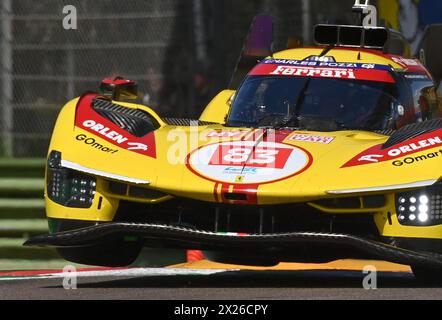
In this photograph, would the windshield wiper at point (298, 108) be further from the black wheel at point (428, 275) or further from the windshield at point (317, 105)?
the black wheel at point (428, 275)

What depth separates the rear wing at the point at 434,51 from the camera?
11.6 metres

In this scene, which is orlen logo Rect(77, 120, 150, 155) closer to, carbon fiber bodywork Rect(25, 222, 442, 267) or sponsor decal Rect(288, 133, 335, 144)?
carbon fiber bodywork Rect(25, 222, 442, 267)

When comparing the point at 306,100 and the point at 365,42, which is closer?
the point at 306,100

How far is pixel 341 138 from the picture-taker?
952 cm

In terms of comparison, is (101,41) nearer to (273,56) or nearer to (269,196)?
(273,56)

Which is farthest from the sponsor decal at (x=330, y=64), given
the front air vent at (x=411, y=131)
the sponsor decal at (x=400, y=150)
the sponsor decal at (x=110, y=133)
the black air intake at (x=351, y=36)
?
the sponsor decal at (x=400, y=150)

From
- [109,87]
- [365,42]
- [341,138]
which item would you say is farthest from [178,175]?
[365,42]

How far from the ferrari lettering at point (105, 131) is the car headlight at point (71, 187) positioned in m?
0.32

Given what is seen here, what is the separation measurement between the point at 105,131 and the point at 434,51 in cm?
320

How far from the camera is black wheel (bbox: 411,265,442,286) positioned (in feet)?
30.2

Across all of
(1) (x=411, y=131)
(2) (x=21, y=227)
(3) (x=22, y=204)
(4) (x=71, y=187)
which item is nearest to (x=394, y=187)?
(1) (x=411, y=131)

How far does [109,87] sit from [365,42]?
6.77 feet

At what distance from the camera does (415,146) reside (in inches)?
352
